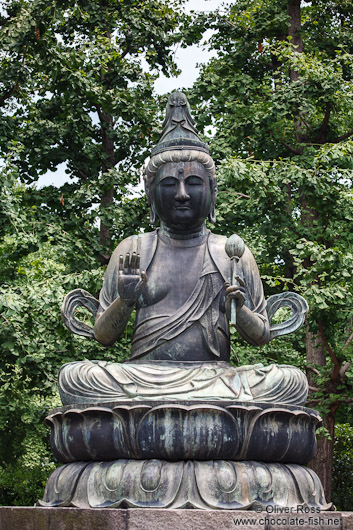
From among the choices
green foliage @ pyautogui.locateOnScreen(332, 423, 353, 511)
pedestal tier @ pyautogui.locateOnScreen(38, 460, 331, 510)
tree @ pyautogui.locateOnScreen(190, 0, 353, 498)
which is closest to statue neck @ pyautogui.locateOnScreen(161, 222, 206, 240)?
pedestal tier @ pyautogui.locateOnScreen(38, 460, 331, 510)

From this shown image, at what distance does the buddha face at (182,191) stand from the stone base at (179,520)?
9.06 feet

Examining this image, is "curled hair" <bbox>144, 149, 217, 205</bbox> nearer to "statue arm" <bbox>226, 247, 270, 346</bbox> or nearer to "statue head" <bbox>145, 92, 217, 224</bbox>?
"statue head" <bbox>145, 92, 217, 224</bbox>

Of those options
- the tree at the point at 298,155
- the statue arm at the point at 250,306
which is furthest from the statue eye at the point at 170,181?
the tree at the point at 298,155

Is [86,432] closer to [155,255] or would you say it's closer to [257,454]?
[257,454]

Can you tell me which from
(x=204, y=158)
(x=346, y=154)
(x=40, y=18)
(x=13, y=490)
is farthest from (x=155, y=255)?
(x=13, y=490)

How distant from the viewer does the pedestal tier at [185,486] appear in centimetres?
567

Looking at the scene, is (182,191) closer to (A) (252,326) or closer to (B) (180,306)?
(B) (180,306)

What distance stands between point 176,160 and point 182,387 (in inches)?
83.5

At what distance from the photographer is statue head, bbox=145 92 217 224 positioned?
7.34 m

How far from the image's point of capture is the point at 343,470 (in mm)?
16531

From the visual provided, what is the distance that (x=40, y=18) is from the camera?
544 inches

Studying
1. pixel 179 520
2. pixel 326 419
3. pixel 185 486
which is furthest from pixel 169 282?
pixel 326 419

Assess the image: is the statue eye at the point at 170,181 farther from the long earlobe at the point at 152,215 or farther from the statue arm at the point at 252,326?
the statue arm at the point at 252,326

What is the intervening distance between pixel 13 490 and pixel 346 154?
9027 millimetres
